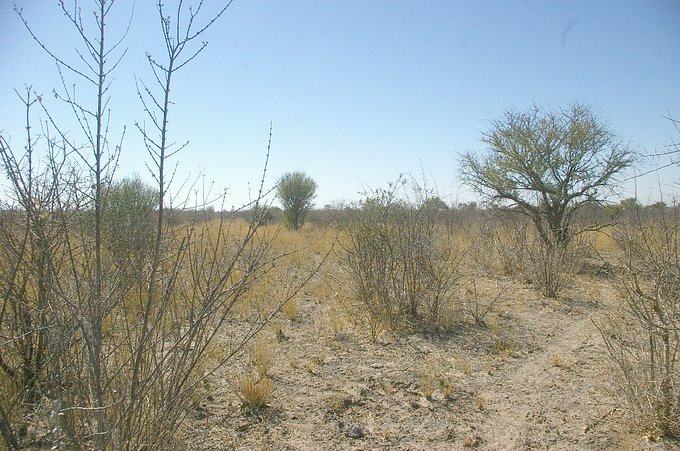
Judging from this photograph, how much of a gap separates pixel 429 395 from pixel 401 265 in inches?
108

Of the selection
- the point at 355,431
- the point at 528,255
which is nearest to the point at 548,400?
the point at 355,431

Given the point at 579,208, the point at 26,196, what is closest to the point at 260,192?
the point at 26,196

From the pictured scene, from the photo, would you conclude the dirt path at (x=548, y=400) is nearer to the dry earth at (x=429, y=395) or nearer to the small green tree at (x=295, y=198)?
the dry earth at (x=429, y=395)

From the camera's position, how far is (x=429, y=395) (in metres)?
4.23

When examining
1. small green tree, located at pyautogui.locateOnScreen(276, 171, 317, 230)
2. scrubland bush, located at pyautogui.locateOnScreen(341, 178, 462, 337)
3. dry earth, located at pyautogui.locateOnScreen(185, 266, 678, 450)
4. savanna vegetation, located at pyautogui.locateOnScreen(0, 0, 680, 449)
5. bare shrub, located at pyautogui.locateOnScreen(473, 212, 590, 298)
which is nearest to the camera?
savanna vegetation, located at pyautogui.locateOnScreen(0, 0, 680, 449)

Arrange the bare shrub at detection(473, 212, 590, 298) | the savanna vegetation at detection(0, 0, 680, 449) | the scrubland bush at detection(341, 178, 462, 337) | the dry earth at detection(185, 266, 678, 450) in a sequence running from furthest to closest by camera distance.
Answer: the bare shrub at detection(473, 212, 590, 298) < the scrubland bush at detection(341, 178, 462, 337) < the dry earth at detection(185, 266, 678, 450) < the savanna vegetation at detection(0, 0, 680, 449)

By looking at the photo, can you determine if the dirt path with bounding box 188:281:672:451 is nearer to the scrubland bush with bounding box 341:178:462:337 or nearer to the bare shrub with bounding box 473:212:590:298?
the scrubland bush with bounding box 341:178:462:337

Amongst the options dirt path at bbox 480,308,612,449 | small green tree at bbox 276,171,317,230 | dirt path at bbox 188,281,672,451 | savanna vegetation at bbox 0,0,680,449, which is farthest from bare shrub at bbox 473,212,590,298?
small green tree at bbox 276,171,317,230

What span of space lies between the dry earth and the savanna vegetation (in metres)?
0.02

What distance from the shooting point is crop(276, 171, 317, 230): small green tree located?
26562mm

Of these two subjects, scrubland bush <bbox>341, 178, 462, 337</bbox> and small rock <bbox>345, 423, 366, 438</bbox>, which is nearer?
small rock <bbox>345, 423, 366, 438</bbox>

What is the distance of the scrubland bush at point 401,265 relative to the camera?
21.3 ft

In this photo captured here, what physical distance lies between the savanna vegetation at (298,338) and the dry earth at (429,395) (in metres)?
0.02

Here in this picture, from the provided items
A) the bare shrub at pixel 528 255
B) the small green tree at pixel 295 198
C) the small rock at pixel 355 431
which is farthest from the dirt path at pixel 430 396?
the small green tree at pixel 295 198
